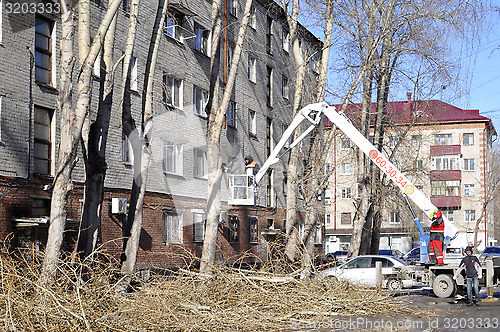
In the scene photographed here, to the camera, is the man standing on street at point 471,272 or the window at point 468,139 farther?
the window at point 468,139

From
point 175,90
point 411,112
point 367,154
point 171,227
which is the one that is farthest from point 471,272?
point 175,90

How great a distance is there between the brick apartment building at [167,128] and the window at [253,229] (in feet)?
0.22

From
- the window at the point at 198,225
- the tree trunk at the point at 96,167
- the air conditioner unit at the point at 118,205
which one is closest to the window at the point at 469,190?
the window at the point at 198,225

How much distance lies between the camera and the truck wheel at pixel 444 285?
2041 centimetres

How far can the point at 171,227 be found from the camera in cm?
2909

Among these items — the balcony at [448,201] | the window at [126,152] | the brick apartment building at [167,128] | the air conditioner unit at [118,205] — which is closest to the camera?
the brick apartment building at [167,128]

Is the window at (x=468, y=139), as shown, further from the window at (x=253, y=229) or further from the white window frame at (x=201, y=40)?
the white window frame at (x=201, y=40)

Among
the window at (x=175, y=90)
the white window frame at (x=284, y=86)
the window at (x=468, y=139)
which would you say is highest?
the white window frame at (x=284, y=86)

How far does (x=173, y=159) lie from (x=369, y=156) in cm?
1138

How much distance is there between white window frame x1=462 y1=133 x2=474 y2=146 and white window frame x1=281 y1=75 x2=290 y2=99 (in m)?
33.6

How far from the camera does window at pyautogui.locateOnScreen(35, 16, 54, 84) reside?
21.3 meters

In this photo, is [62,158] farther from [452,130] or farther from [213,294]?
[452,130]

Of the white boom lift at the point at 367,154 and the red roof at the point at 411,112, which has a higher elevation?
the red roof at the point at 411,112

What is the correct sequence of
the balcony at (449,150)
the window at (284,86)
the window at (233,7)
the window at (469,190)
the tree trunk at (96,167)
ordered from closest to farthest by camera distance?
the tree trunk at (96,167) → the window at (233,7) → the window at (284,86) → the balcony at (449,150) → the window at (469,190)
